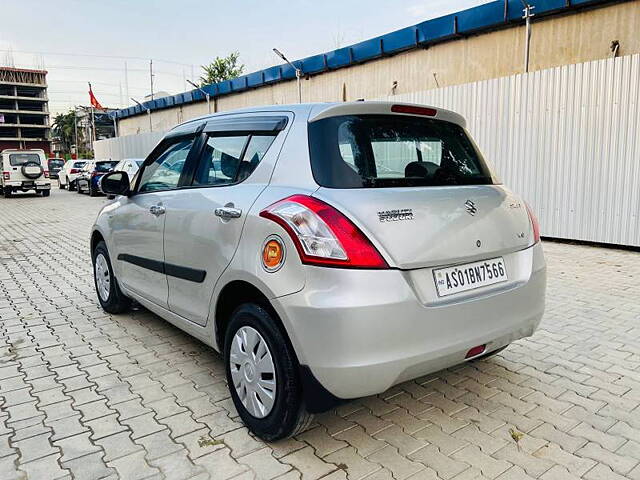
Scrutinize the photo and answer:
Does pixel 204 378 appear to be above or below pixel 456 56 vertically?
below

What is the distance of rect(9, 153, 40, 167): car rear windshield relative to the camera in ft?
74.0

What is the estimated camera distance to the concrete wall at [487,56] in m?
9.58

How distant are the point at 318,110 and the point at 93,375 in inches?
94.2

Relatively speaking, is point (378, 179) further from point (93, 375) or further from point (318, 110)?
point (93, 375)

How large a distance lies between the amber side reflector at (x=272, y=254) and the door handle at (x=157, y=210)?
52.3 inches

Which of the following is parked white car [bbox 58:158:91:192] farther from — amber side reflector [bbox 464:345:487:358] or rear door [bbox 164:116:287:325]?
amber side reflector [bbox 464:345:487:358]

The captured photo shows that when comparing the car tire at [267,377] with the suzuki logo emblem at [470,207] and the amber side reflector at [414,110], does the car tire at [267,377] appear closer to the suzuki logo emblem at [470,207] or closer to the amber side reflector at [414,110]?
the suzuki logo emblem at [470,207]

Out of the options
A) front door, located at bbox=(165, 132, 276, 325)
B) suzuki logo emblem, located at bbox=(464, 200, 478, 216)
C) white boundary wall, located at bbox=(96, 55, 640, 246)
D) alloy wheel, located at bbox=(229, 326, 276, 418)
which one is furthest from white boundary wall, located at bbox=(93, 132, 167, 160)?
suzuki logo emblem, located at bbox=(464, 200, 478, 216)

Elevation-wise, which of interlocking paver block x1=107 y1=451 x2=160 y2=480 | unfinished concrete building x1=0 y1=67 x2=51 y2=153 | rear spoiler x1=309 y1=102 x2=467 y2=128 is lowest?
interlocking paver block x1=107 y1=451 x2=160 y2=480

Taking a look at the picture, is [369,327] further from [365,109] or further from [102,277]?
[102,277]

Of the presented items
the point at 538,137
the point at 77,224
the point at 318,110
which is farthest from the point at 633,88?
the point at 77,224

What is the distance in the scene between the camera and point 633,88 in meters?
7.63

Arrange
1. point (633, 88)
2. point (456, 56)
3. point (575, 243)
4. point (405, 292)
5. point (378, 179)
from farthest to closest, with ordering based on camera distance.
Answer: point (456, 56) < point (575, 243) < point (633, 88) < point (378, 179) < point (405, 292)

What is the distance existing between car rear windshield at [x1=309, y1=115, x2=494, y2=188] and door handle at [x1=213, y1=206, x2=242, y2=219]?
51 centimetres
